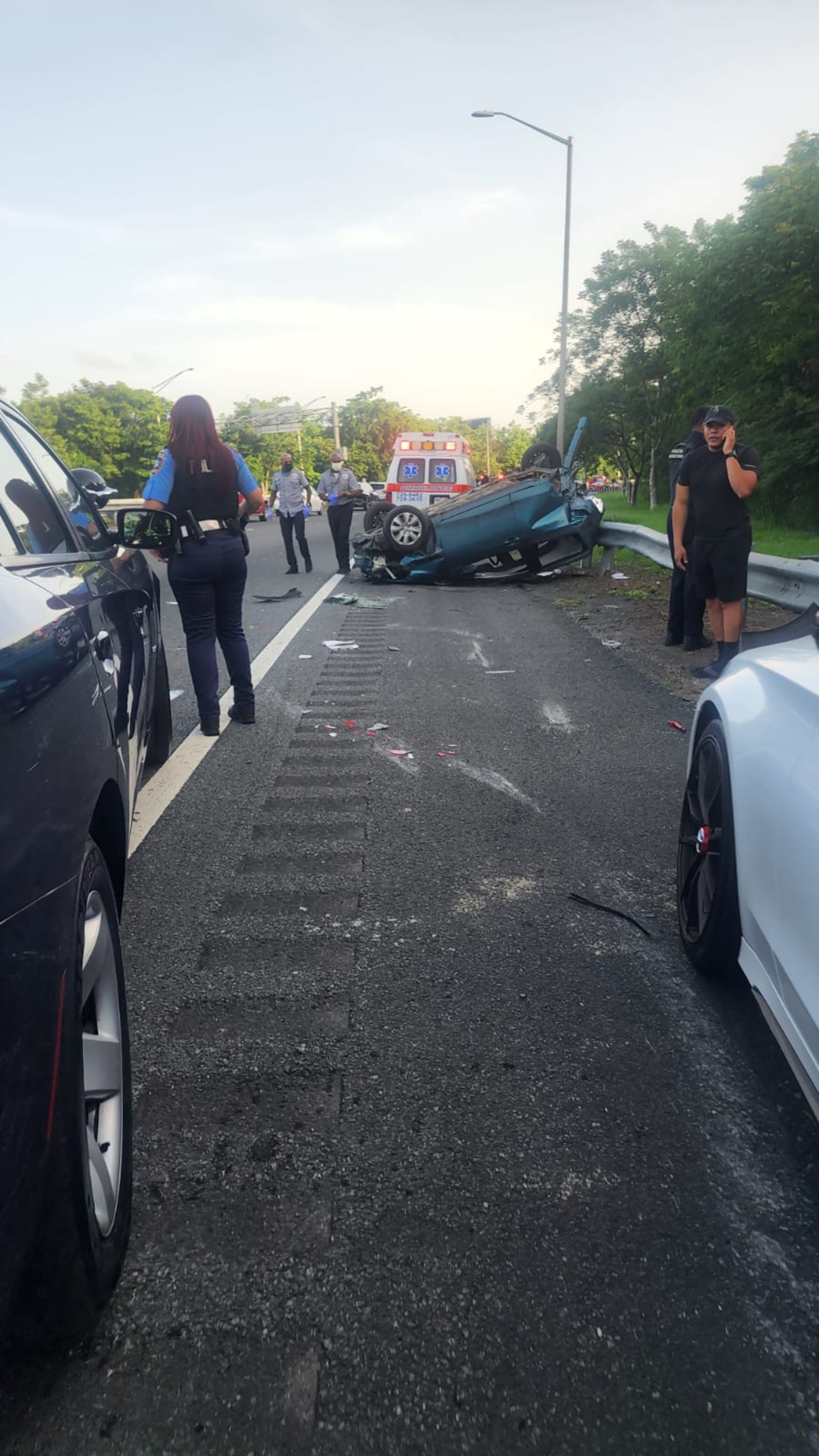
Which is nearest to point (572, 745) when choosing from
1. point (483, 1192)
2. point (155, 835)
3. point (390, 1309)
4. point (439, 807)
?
point (439, 807)

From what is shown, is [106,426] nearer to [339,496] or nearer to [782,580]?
[339,496]

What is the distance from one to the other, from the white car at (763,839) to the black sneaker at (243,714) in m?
3.71

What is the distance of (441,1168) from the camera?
2271 millimetres

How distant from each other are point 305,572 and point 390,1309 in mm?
15441

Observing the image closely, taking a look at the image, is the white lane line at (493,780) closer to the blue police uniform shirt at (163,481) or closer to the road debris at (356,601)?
the blue police uniform shirt at (163,481)

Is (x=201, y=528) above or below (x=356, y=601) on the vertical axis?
above

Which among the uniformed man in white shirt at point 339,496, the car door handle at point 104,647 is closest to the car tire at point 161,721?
the car door handle at point 104,647

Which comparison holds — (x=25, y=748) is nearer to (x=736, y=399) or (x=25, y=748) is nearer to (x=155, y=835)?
(x=155, y=835)

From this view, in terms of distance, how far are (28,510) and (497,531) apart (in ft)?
37.4

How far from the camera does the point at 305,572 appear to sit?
16.8m

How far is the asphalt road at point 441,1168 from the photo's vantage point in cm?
169

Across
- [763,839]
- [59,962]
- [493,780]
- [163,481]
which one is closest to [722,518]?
[493,780]

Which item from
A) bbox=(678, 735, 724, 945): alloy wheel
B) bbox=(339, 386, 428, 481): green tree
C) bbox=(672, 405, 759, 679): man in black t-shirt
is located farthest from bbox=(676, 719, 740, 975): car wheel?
bbox=(339, 386, 428, 481): green tree

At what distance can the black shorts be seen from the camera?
7.48 meters
